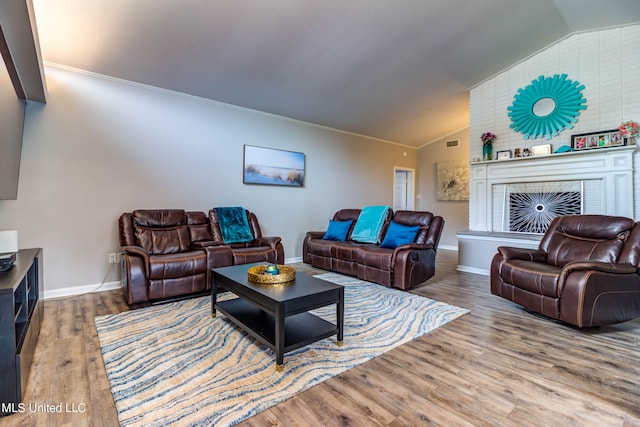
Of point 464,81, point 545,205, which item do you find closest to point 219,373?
point 545,205

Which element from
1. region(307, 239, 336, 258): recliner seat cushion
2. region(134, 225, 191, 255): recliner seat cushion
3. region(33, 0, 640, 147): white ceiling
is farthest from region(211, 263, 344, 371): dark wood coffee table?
region(33, 0, 640, 147): white ceiling

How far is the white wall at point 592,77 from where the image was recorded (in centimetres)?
367

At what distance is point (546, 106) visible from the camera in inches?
168

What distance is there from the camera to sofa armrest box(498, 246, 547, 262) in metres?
3.04

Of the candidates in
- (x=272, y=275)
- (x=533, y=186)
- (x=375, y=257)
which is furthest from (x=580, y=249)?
(x=272, y=275)

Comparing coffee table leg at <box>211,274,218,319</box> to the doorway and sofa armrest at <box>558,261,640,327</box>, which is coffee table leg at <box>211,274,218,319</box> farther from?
the doorway

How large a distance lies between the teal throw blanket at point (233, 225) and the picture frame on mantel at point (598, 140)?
14.8 ft

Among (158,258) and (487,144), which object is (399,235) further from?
(158,258)

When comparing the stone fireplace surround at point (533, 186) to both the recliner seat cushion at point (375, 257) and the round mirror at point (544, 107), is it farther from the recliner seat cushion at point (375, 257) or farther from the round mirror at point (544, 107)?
the recliner seat cushion at point (375, 257)

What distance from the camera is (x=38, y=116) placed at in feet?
10.3

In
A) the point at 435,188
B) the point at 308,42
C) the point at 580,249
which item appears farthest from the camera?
the point at 435,188

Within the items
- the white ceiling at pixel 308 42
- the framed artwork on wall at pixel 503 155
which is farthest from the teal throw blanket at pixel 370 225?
the framed artwork on wall at pixel 503 155

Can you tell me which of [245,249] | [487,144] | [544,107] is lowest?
[245,249]

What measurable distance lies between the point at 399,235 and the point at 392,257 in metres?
0.42
